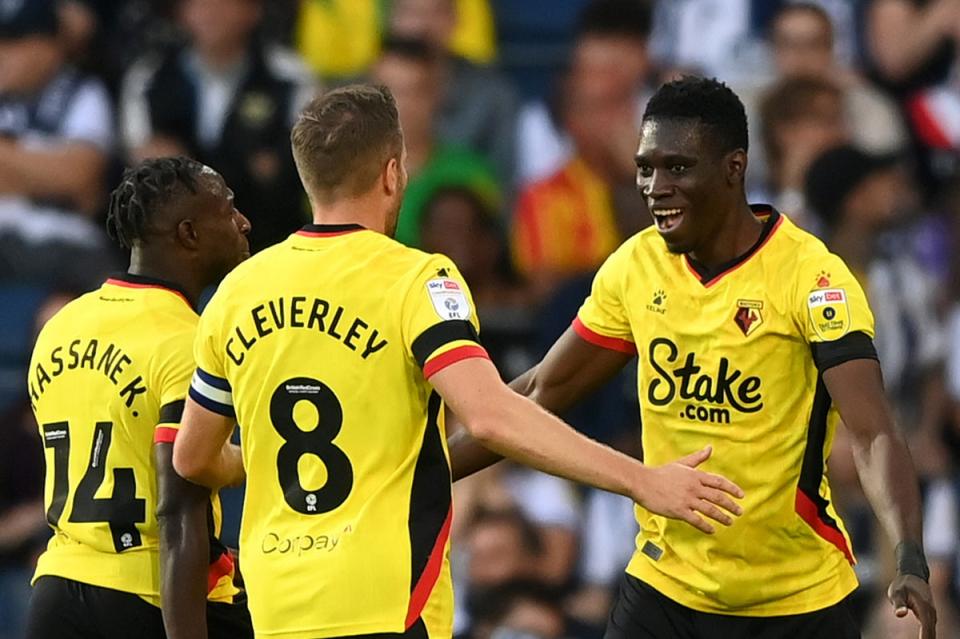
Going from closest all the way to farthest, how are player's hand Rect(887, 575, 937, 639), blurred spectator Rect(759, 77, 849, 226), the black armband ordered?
player's hand Rect(887, 575, 937, 639) → the black armband → blurred spectator Rect(759, 77, 849, 226)

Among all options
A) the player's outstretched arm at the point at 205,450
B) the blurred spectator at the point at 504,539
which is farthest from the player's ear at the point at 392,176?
the blurred spectator at the point at 504,539

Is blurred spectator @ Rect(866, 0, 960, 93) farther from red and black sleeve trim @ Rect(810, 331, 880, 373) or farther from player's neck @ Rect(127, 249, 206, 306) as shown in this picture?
player's neck @ Rect(127, 249, 206, 306)

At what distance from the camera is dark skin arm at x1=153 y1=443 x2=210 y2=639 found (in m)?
4.87

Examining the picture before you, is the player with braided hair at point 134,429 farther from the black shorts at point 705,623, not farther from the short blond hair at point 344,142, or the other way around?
the black shorts at point 705,623

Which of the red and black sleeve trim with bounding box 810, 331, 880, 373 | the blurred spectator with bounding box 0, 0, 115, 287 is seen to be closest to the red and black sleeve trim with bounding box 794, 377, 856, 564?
the red and black sleeve trim with bounding box 810, 331, 880, 373

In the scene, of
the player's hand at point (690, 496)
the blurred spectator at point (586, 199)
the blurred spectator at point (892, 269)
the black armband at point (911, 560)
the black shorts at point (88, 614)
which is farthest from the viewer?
the blurred spectator at point (586, 199)

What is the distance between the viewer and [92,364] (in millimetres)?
5098

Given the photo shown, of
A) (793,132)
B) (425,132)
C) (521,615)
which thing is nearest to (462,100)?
(425,132)

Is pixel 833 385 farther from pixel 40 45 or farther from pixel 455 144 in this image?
pixel 40 45

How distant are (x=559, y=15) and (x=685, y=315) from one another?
6571 mm

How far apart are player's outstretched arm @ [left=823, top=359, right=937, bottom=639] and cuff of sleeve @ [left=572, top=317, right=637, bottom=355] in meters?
0.75

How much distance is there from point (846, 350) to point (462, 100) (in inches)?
254

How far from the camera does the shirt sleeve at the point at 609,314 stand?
555cm

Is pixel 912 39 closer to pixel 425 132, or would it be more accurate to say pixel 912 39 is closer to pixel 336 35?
pixel 425 132
